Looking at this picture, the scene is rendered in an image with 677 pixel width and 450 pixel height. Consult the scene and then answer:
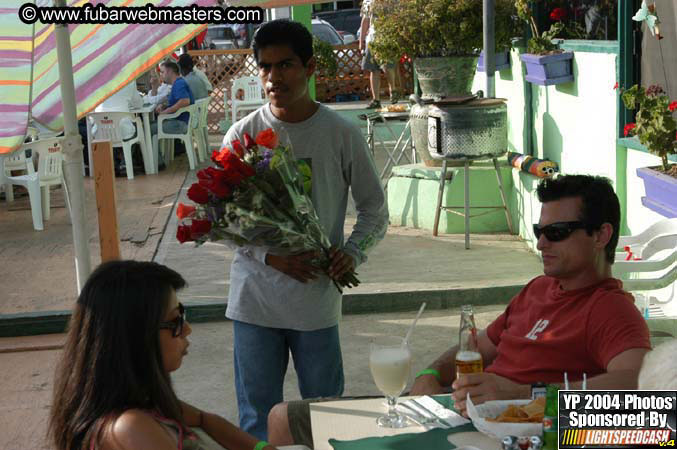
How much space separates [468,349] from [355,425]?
400 mm

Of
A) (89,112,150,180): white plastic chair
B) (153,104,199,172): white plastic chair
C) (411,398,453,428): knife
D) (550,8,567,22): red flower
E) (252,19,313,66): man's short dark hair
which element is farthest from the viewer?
(153,104,199,172): white plastic chair

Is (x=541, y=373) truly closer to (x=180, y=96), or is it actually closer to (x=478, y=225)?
(x=478, y=225)

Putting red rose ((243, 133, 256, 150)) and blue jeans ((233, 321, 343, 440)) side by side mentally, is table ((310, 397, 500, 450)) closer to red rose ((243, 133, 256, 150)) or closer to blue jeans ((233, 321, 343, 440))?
blue jeans ((233, 321, 343, 440))

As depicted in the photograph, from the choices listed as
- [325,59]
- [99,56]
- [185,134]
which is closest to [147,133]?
[185,134]

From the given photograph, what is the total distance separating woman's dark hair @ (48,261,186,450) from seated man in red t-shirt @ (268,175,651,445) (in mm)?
868

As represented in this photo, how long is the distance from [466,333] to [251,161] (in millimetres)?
883

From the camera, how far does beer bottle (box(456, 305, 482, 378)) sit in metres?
2.86

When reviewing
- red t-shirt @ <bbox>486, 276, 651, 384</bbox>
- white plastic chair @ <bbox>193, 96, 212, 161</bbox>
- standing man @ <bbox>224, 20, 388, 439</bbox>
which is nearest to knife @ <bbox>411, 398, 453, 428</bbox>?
red t-shirt @ <bbox>486, 276, 651, 384</bbox>

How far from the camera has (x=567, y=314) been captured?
123 inches

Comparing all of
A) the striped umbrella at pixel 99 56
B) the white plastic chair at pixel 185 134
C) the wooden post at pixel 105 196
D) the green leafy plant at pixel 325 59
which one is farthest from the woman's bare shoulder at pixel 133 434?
the green leafy plant at pixel 325 59

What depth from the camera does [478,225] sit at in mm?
8695

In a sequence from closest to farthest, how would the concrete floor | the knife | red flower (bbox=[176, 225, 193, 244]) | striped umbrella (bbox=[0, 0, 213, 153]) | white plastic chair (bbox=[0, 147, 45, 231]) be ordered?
the knife
red flower (bbox=[176, 225, 193, 244])
striped umbrella (bbox=[0, 0, 213, 153])
the concrete floor
white plastic chair (bbox=[0, 147, 45, 231])

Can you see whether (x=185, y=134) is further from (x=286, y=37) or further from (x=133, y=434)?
(x=133, y=434)

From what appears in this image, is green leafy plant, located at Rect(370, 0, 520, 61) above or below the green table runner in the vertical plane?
above
